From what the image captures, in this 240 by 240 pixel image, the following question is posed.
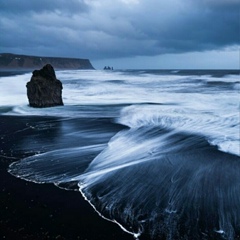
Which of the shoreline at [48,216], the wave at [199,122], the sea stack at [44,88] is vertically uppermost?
the sea stack at [44,88]

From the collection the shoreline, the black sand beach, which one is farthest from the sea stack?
the shoreline

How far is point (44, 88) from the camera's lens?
1739 centimetres

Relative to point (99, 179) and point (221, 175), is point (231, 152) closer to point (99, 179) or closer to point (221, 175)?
point (221, 175)

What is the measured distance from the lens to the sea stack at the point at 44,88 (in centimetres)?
1733

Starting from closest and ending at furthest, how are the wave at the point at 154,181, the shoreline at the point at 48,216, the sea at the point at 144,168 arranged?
1. the shoreline at the point at 48,216
2. the wave at the point at 154,181
3. the sea at the point at 144,168

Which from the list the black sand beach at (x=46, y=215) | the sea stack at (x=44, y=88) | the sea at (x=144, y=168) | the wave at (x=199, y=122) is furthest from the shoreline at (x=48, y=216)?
the sea stack at (x=44, y=88)

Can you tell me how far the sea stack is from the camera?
17328 mm

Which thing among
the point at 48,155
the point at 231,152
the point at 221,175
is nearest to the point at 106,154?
the point at 48,155

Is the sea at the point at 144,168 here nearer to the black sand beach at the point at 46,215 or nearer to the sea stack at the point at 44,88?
the black sand beach at the point at 46,215

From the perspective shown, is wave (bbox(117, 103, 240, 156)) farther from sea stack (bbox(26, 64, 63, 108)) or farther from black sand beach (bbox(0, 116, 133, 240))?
black sand beach (bbox(0, 116, 133, 240))

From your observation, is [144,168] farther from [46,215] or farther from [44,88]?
[44,88]

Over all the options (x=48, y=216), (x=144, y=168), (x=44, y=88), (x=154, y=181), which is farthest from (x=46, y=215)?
(x=44, y=88)

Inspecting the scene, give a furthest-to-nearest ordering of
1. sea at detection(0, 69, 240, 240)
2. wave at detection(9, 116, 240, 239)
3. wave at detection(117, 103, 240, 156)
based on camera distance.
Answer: wave at detection(117, 103, 240, 156) < sea at detection(0, 69, 240, 240) < wave at detection(9, 116, 240, 239)

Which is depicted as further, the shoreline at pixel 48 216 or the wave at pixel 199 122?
the wave at pixel 199 122
